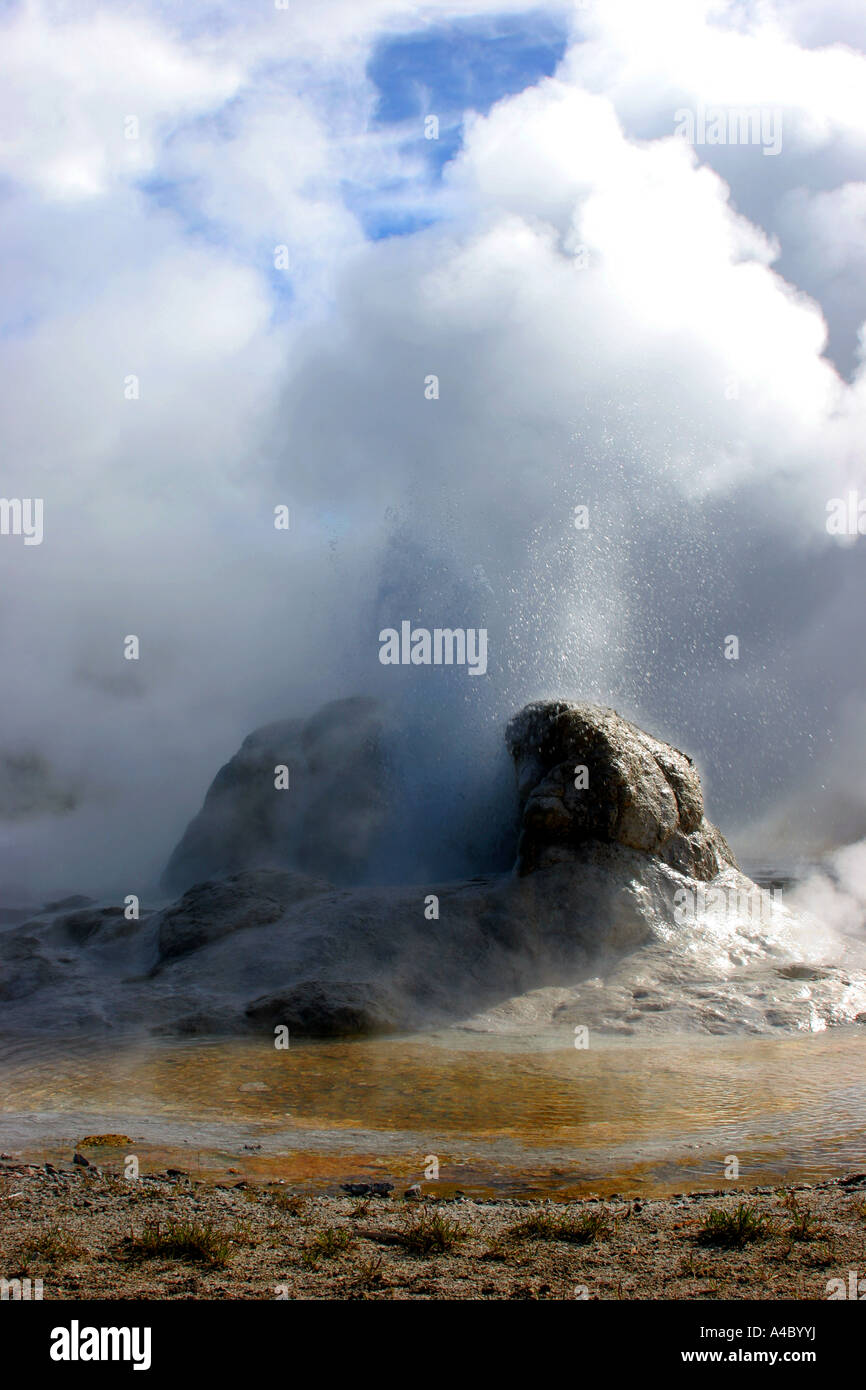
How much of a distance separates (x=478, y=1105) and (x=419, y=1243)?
286 centimetres

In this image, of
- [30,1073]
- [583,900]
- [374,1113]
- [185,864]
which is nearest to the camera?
[374,1113]

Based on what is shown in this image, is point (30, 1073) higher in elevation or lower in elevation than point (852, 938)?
lower

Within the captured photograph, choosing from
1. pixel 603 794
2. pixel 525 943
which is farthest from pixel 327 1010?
pixel 603 794

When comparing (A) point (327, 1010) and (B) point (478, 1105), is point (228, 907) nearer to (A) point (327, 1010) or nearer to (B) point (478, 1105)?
(A) point (327, 1010)

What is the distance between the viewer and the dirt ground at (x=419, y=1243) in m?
3.93

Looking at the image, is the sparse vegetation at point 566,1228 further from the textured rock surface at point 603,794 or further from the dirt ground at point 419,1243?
the textured rock surface at point 603,794

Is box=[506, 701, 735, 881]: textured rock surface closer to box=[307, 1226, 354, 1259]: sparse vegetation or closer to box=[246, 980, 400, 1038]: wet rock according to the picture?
box=[246, 980, 400, 1038]: wet rock

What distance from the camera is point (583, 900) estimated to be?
11.3m

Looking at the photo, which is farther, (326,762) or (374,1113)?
(326,762)

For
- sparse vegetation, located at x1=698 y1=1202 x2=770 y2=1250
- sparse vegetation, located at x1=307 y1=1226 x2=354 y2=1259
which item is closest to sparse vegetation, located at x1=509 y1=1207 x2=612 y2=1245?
sparse vegetation, located at x1=698 y1=1202 x2=770 y2=1250

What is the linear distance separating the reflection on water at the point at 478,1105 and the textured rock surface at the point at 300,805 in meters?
5.81
